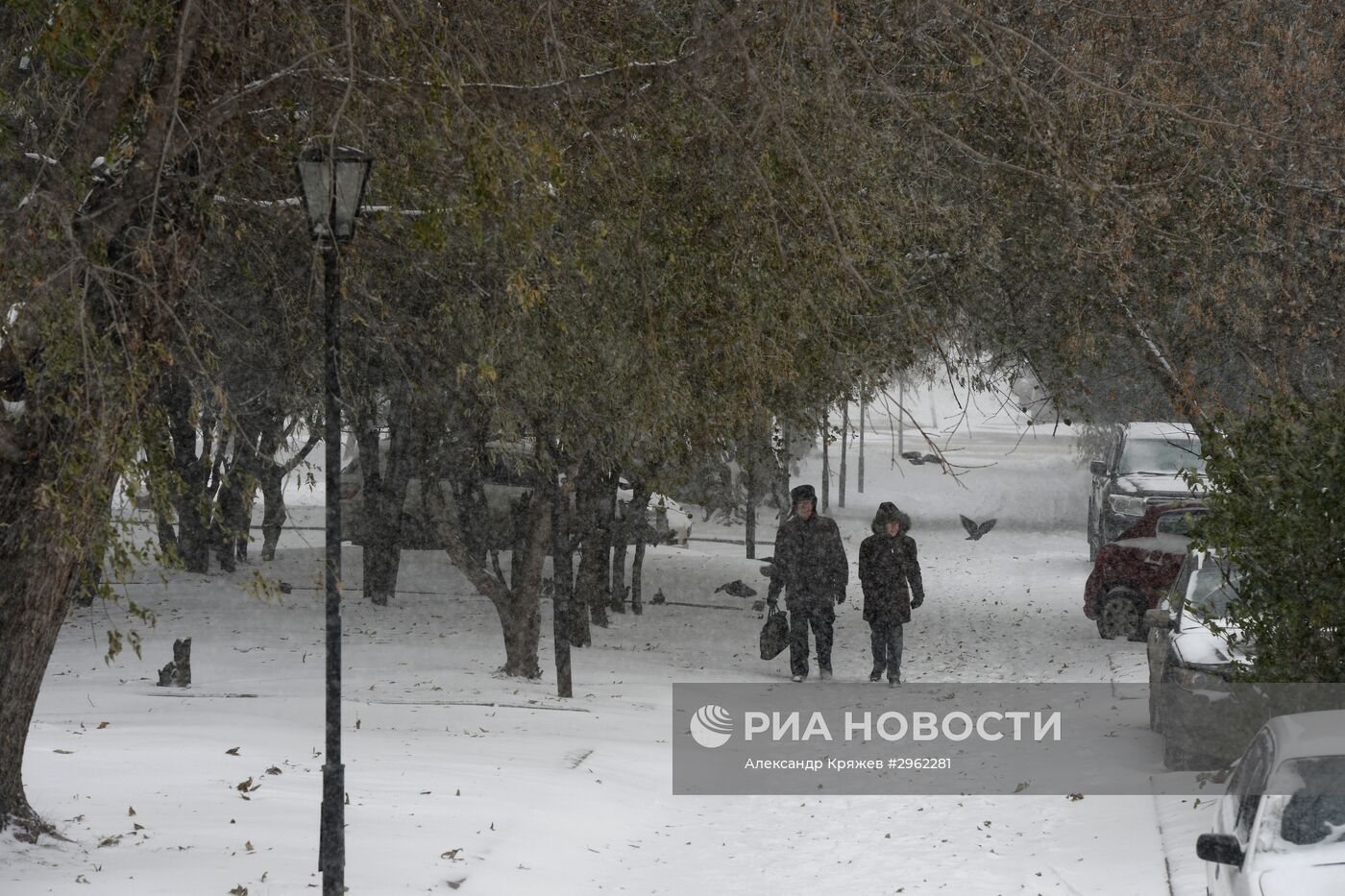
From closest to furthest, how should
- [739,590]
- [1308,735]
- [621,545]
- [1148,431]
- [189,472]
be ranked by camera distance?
[1308,735], [189,472], [621,545], [1148,431], [739,590]

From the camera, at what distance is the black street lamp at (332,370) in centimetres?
654

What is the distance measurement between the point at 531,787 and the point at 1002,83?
247 inches

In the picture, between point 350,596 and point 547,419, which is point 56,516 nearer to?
point 547,419

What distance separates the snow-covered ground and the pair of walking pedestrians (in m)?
1.00

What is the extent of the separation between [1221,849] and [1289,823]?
271 millimetres

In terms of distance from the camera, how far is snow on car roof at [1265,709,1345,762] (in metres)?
5.24

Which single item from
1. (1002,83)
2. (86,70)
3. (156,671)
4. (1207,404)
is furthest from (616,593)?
(86,70)

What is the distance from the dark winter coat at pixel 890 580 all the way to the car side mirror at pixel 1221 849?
28.6ft

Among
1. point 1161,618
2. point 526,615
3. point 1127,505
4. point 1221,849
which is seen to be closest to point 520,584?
point 526,615

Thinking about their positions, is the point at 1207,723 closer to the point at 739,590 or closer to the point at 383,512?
the point at 739,590

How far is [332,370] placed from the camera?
22.2ft

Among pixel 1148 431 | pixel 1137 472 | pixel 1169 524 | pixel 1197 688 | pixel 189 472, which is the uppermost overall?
pixel 1148 431

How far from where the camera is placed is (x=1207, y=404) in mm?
14039

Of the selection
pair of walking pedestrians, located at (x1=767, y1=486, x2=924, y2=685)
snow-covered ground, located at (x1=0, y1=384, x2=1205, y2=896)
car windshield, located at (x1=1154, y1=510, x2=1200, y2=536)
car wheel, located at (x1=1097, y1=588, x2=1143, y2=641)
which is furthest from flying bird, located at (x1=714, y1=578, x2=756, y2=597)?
pair of walking pedestrians, located at (x1=767, y1=486, x2=924, y2=685)
